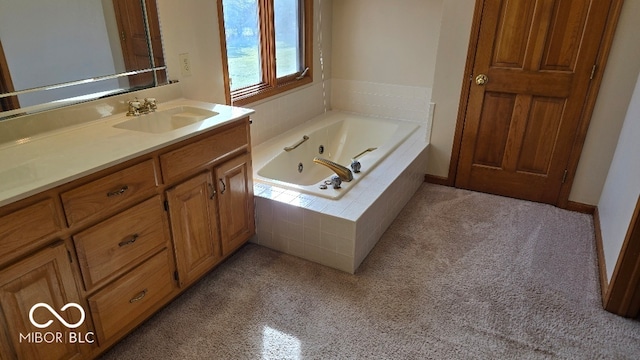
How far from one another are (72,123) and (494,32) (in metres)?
2.53

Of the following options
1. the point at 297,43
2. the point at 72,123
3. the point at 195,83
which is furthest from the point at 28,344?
the point at 297,43

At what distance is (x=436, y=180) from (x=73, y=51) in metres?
2.55

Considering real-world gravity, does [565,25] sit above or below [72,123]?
above

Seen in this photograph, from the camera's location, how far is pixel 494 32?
2.71 metres

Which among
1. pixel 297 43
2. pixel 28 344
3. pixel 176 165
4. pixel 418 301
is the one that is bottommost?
pixel 418 301

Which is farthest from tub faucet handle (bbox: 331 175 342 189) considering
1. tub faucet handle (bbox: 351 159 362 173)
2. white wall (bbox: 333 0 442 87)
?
white wall (bbox: 333 0 442 87)

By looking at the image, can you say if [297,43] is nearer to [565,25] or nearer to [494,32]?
[494,32]

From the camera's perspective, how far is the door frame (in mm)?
2430

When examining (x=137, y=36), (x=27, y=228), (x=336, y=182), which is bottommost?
(x=336, y=182)

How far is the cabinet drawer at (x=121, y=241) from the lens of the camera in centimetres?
144

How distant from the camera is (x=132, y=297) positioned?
167 cm

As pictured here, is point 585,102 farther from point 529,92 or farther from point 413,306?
point 413,306

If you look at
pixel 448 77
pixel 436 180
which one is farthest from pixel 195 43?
pixel 436 180

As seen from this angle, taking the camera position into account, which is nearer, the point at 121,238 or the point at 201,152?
the point at 121,238
